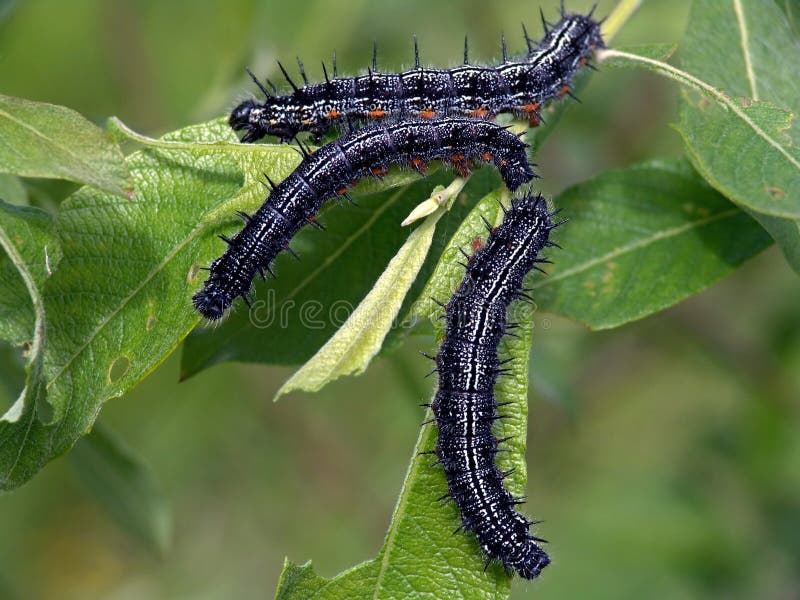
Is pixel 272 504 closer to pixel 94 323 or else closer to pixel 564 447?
pixel 564 447

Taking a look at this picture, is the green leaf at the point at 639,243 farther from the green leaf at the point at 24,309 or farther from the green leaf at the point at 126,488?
the green leaf at the point at 126,488

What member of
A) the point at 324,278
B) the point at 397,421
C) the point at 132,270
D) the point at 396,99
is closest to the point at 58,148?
the point at 132,270

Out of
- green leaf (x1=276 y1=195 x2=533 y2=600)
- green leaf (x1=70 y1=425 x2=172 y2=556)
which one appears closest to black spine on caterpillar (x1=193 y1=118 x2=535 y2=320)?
green leaf (x1=276 y1=195 x2=533 y2=600)

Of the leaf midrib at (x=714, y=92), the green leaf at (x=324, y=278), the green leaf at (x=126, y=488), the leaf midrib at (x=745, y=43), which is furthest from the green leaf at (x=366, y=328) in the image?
the green leaf at (x=126, y=488)

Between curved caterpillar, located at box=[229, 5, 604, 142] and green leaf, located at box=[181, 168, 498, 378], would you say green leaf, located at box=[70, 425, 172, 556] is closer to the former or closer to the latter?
green leaf, located at box=[181, 168, 498, 378]

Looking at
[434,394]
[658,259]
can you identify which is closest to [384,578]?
[434,394]
